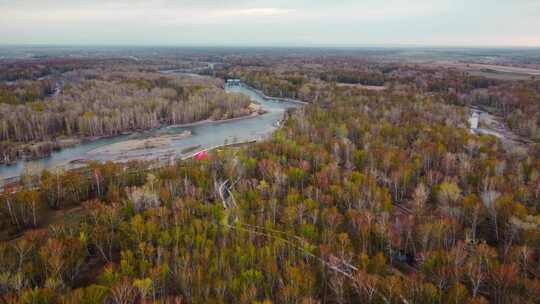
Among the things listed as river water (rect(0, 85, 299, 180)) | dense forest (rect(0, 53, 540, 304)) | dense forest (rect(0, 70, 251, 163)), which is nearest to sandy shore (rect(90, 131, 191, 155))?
A: river water (rect(0, 85, 299, 180))

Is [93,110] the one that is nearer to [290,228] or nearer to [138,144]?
[138,144]

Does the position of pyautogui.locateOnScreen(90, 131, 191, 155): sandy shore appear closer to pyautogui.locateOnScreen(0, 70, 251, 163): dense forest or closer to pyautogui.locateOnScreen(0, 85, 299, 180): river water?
pyautogui.locateOnScreen(0, 85, 299, 180): river water

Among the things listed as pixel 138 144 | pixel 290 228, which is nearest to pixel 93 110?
pixel 138 144

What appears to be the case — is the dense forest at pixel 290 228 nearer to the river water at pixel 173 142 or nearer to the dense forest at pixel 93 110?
the river water at pixel 173 142

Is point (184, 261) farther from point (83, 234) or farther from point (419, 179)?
point (419, 179)

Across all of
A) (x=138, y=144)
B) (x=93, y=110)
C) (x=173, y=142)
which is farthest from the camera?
(x=93, y=110)

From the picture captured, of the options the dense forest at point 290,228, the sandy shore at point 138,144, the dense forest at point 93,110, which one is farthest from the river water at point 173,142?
the dense forest at point 290,228
